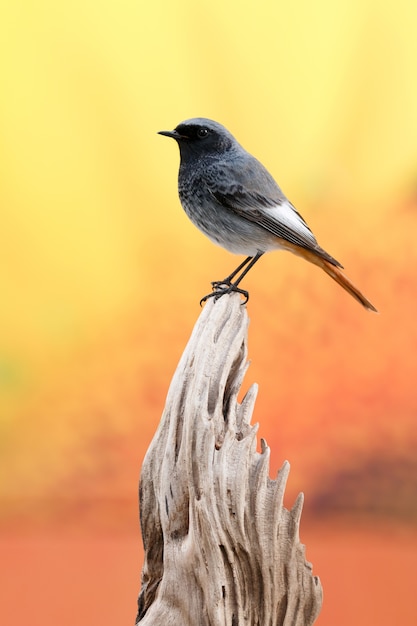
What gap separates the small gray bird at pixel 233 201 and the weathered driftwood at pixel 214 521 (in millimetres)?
548

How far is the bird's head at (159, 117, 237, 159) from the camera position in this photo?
117 inches

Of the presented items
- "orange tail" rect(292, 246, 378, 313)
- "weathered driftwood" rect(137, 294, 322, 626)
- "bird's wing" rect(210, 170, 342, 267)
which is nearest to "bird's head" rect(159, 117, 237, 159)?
"bird's wing" rect(210, 170, 342, 267)

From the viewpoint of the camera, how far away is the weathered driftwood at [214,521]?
251 centimetres

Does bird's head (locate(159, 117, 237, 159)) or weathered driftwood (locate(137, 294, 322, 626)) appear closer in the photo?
weathered driftwood (locate(137, 294, 322, 626))

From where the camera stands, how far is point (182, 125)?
2.98 m

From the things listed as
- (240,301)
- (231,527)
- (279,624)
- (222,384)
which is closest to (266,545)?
(231,527)

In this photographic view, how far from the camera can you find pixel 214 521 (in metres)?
2.48

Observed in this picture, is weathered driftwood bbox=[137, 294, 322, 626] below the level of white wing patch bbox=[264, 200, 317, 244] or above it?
below

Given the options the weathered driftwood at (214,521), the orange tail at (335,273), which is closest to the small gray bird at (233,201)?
the orange tail at (335,273)

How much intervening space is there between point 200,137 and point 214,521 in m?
1.53

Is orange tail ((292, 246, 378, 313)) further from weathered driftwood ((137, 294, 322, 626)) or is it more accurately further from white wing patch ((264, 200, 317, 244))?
weathered driftwood ((137, 294, 322, 626))

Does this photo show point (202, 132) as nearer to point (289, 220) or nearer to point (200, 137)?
point (200, 137)

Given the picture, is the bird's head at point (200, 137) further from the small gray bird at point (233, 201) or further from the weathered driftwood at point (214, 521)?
the weathered driftwood at point (214, 521)

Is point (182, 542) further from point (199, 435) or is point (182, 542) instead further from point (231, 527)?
point (199, 435)
